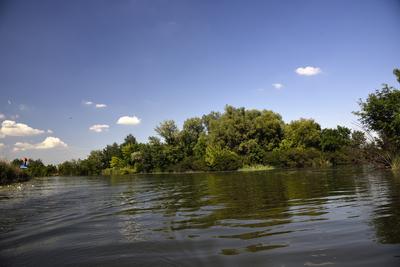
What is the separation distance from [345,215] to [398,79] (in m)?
21.8

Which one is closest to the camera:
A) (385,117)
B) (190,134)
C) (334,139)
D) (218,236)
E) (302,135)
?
(218,236)

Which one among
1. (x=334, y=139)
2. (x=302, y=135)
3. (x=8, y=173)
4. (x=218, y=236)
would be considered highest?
(x=302, y=135)

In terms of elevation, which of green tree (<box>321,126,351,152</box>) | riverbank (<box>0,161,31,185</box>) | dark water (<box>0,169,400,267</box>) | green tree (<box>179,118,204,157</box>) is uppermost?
green tree (<box>179,118,204,157</box>)

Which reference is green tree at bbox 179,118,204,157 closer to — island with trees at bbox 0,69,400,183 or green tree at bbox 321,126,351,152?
island with trees at bbox 0,69,400,183

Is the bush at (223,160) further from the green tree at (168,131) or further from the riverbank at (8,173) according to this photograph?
the riverbank at (8,173)

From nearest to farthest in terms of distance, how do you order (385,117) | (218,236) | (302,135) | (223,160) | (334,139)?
(218,236), (385,117), (223,160), (334,139), (302,135)

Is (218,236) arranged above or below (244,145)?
below

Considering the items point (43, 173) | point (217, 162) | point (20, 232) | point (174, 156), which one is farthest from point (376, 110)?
point (43, 173)

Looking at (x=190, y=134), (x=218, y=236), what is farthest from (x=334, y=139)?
(x=218, y=236)

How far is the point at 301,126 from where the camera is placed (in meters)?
67.2

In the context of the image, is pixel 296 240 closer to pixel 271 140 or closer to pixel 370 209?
pixel 370 209

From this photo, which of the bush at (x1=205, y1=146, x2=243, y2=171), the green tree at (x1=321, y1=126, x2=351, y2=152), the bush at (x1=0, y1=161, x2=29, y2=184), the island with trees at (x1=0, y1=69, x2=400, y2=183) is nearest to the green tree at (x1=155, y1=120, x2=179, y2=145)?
the island with trees at (x1=0, y1=69, x2=400, y2=183)

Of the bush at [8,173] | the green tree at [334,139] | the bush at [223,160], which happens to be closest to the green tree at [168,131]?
the bush at [223,160]

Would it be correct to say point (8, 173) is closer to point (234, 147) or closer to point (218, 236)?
point (218, 236)
